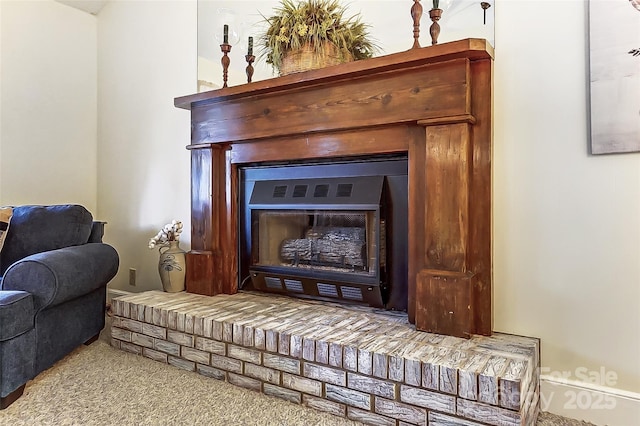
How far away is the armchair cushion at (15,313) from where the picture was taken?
159 cm

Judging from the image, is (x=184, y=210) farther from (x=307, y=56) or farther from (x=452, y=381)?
(x=452, y=381)

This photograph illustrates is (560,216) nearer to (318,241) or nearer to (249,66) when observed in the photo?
(318,241)

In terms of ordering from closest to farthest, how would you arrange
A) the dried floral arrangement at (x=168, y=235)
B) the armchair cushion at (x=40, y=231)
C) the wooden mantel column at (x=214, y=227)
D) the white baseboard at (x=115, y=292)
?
1. the armchair cushion at (x=40, y=231)
2. the wooden mantel column at (x=214, y=227)
3. the dried floral arrangement at (x=168, y=235)
4. the white baseboard at (x=115, y=292)

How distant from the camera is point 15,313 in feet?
5.36

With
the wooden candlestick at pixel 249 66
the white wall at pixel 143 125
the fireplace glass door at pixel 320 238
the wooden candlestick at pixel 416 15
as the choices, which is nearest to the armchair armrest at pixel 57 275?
the white wall at pixel 143 125

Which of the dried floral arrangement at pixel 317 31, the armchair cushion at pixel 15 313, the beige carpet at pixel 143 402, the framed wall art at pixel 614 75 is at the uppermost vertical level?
the dried floral arrangement at pixel 317 31

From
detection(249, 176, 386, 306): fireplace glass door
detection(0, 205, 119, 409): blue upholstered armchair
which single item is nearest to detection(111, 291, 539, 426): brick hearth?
detection(249, 176, 386, 306): fireplace glass door

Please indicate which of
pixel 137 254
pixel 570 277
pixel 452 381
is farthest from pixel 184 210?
pixel 570 277

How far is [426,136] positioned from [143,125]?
225cm

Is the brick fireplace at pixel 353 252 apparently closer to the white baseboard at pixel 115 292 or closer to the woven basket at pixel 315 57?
the woven basket at pixel 315 57

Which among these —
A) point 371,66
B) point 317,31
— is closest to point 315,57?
point 317,31

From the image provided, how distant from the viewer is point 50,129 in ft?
10.5

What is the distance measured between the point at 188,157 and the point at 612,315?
8.14 ft

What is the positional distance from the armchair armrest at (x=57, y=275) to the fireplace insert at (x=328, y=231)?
77 cm
